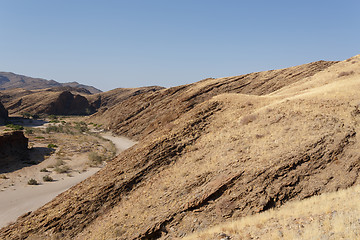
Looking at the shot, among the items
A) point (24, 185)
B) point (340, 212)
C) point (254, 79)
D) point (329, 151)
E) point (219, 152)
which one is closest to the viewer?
point (340, 212)

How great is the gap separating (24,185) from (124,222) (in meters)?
15.6

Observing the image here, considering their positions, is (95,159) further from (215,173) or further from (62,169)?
(215,173)

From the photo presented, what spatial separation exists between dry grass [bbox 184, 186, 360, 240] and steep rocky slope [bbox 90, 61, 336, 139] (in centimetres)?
3025

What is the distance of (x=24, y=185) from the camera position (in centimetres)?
2219

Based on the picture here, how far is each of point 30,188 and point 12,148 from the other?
11043 mm

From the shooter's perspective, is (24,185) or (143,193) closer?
(143,193)

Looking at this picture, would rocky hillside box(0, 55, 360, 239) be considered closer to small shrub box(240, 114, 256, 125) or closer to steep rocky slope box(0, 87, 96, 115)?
small shrub box(240, 114, 256, 125)

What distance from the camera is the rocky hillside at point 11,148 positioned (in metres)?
27.6

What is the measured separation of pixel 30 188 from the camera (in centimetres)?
2162

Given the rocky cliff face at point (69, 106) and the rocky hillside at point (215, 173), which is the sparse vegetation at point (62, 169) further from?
the rocky cliff face at point (69, 106)

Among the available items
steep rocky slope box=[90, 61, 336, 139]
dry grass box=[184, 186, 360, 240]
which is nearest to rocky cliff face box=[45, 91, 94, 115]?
steep rocky slope box=[90, 61, 336, 139]

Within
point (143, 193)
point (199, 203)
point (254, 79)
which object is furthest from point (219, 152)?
point (254, 79)

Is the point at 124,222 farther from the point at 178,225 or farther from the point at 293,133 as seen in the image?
the point at 293,133

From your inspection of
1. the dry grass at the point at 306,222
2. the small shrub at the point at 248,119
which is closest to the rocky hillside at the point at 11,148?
the small shrub at the point at 248,119
